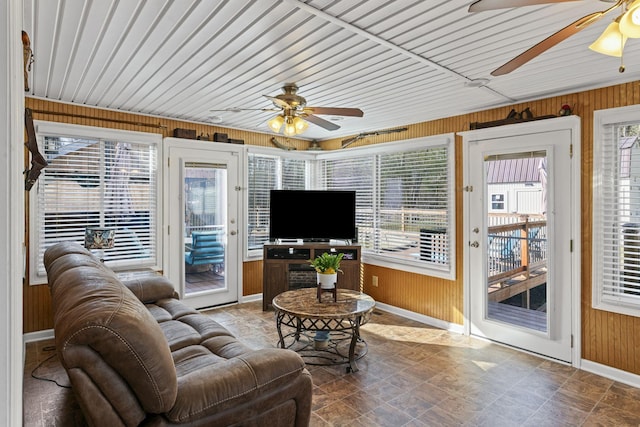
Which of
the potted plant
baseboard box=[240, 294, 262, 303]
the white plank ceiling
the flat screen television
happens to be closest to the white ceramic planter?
the potted plant

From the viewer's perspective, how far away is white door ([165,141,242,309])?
4.63m

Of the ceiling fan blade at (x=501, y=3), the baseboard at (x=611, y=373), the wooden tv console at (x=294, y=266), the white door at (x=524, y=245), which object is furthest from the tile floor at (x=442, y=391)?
the ceiling fan blade at (x=501, y=3)

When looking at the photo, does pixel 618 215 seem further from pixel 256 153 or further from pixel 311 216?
pixel 256 153

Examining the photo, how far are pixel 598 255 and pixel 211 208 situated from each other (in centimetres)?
429

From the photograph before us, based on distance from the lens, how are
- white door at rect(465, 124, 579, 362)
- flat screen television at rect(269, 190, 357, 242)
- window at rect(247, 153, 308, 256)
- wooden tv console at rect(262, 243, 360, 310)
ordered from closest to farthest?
1. white door at rect(465, 124, 579, 362)
2. wooden tv console at rect(262, 243, 360, 310)
3. flat screen television at rect(269, 190, 357, 242)
4. window at rect(247, 153, 308, 256)

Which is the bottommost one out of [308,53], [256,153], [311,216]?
[311,216]

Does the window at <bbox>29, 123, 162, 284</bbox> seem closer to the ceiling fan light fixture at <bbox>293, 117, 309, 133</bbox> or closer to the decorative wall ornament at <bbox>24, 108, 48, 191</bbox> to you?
the decorative wall ornament at <bbox>24, 108, 48, 191</bbox>

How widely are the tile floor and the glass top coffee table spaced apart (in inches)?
6.6

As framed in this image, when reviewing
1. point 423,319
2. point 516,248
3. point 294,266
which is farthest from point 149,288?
point 516,248

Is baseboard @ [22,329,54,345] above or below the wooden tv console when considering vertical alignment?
below

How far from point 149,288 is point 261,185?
8.23 ft

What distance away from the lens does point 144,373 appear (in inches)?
55.4

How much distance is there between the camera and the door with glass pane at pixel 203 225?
4641 mm

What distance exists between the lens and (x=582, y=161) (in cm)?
322
